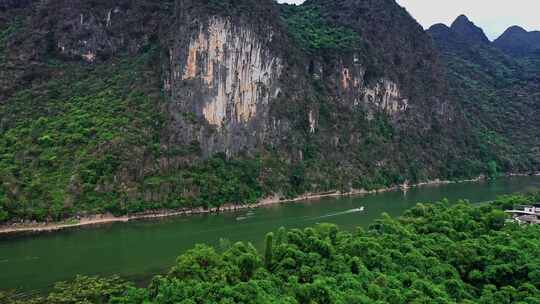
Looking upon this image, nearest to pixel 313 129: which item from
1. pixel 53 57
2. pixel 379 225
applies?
pixel 53 57

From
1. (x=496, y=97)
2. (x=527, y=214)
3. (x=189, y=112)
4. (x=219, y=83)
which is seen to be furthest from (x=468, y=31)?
(x=527, y=214)

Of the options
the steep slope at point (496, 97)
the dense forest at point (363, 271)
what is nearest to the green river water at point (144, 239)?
the dense forest at point (363, 271)

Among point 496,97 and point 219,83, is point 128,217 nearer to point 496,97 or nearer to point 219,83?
point 219,83

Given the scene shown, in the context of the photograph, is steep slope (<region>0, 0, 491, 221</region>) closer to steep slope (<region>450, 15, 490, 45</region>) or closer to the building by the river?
the building by the river

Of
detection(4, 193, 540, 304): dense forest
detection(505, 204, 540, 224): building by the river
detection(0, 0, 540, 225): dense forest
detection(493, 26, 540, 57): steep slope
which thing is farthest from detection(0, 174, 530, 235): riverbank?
detection(493, 26, 540, 57): steep slope

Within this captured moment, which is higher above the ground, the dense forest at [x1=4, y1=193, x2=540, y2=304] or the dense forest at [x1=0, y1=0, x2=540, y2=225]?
the dense forest at [x1=0, y1=0, x2=540, y2=225]

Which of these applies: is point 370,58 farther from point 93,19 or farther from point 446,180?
point 93,19

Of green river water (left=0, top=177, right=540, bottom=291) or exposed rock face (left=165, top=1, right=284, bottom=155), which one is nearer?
green river water (left=0, top=177, right=540, bottom=291)
